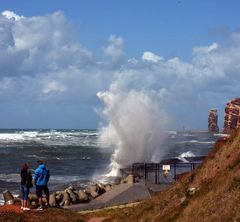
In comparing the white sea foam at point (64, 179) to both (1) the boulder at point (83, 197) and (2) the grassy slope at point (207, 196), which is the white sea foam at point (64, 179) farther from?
(2) the grassy slope at point (207, 196)

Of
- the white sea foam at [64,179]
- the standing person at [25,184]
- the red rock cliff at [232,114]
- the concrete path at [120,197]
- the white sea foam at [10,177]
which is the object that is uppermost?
the red rock cliff at [232,114]

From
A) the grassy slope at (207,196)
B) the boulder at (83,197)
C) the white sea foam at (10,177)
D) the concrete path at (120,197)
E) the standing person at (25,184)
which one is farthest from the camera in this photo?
the white sea foam at (10,177)

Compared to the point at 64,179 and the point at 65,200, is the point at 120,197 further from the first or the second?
the point at 64,179

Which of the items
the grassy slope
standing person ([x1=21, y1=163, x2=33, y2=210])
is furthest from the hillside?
standing person ([x1=21, y1=163, x2=33, y2=210])

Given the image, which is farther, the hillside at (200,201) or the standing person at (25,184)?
the standing person at (25,184)

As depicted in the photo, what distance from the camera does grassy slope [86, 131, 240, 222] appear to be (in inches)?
544

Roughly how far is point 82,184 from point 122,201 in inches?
613

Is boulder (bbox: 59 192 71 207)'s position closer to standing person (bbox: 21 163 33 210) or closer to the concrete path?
the concrete path

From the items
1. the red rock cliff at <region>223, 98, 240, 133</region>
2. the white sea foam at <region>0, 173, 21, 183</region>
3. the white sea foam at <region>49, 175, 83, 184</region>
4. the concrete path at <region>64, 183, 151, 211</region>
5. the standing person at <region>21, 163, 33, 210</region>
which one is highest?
the red rock cliff at <region>223, 98, 240, 133</region>

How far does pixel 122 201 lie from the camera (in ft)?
84.6

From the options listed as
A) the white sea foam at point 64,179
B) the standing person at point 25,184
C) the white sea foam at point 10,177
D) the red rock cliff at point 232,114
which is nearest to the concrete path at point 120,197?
the standing person at point 25,184

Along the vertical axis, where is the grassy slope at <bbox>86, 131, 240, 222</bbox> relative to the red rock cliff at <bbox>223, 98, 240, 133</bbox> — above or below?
below

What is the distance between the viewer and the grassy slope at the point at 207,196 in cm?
1381

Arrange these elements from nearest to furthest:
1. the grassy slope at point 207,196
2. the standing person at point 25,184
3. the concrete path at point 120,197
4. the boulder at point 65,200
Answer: the grassy slope at point 207,196 → the standing person at point 25,184 → the concrete path at point 120,197 → the boulder at point 65,200
